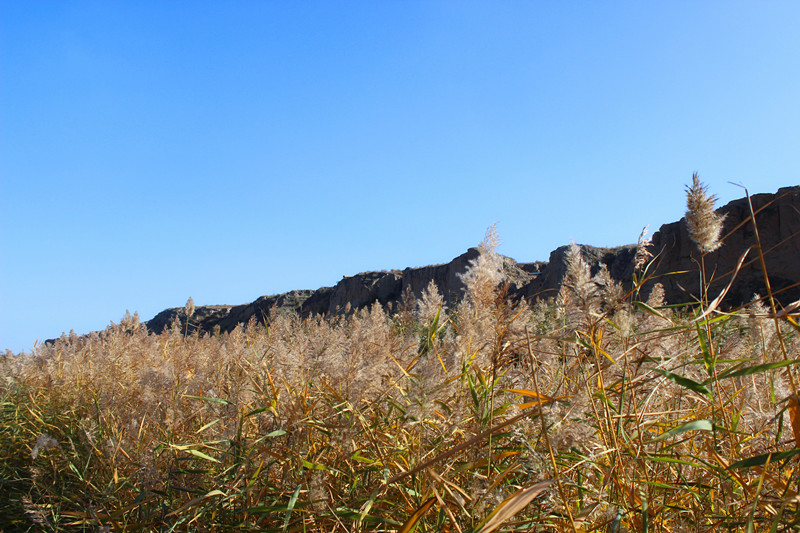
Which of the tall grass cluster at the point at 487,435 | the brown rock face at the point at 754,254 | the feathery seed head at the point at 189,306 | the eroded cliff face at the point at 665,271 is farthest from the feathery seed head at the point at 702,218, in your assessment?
the brown rock face at the point at 754,254

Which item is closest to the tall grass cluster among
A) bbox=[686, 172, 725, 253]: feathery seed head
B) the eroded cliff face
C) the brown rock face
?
bbox=[686, 172, 725, 253]: feathery seed head

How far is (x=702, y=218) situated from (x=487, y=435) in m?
1.69

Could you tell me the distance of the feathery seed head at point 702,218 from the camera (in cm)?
229

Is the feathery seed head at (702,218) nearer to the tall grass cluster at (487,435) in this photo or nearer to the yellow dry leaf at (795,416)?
the tall grass cluster at (487,435)

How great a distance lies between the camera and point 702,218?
7.55 feet

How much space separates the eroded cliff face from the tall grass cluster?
3.36 ft

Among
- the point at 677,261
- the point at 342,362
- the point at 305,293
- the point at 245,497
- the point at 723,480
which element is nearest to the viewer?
the point at 723,480

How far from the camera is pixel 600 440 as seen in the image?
167 centimetres

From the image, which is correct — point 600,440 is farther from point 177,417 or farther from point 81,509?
point 81,509

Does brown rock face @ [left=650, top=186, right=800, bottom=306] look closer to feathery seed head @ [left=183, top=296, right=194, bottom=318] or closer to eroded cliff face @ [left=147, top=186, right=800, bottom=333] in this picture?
eroded cliff face @ [left=147, top=186, right=800, bottom=333]

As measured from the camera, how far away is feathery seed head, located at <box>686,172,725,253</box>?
7.51 feet

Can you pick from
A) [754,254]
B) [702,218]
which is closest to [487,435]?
[702,218]

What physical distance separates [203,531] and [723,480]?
1.92m

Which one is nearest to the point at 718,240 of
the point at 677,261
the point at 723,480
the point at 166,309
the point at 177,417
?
the point at 723,480
